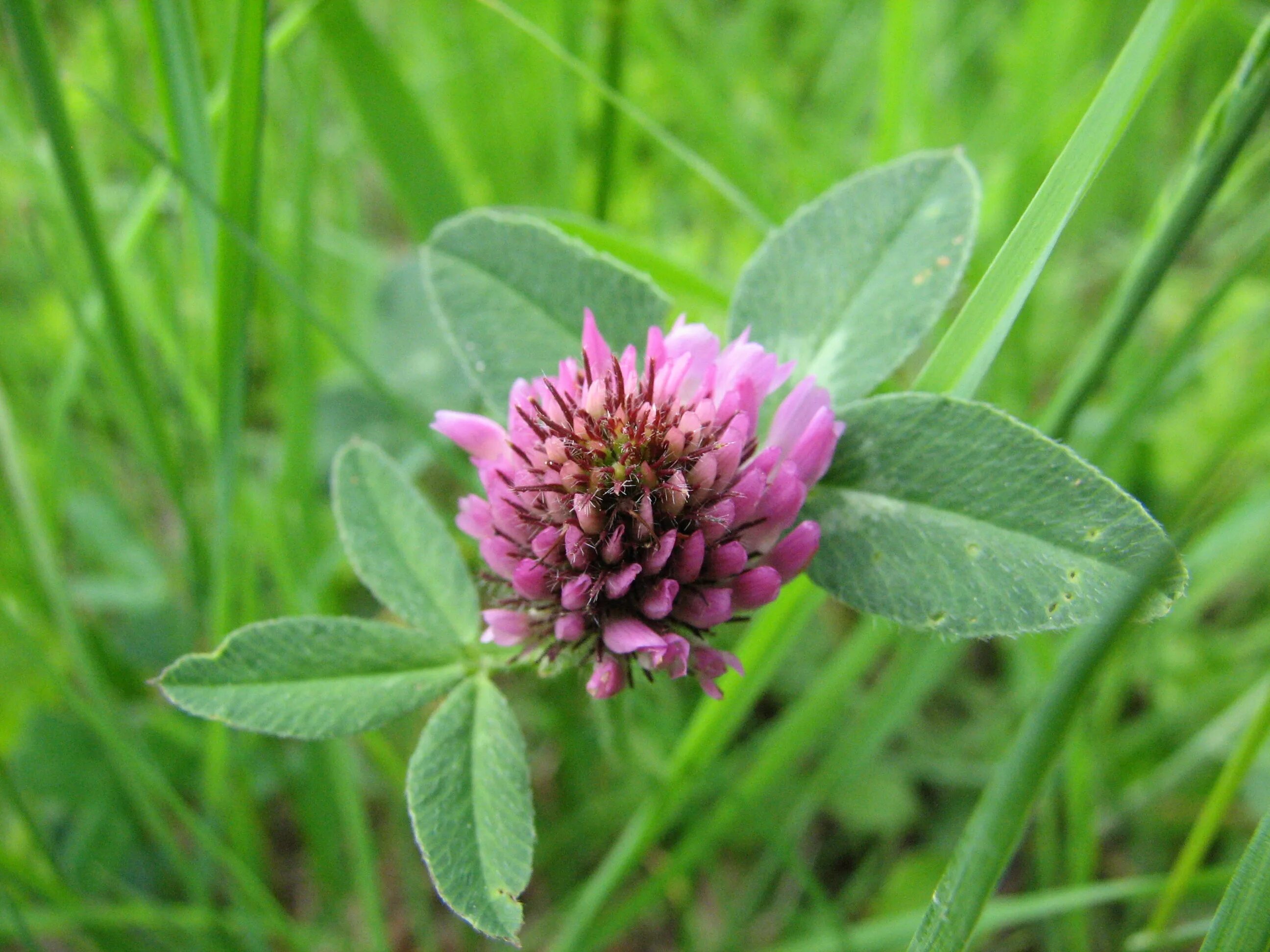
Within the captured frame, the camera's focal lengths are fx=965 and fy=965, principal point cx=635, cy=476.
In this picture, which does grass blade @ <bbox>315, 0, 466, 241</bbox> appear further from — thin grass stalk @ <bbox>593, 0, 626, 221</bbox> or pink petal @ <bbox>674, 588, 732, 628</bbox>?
pink petal @ <bbox>674, 588, 732, 628</bbox>

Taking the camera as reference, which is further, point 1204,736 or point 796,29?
point 796,29

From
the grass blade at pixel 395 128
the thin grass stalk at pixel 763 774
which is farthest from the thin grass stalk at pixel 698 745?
the grass blade at pixel 395 128

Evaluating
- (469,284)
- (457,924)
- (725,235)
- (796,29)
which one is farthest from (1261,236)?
(796,29)

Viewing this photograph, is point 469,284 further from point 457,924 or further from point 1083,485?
point 457,924

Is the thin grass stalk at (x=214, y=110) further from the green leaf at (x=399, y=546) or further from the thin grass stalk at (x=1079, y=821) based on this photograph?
the thin grass stalk at (x=1079, y=821)

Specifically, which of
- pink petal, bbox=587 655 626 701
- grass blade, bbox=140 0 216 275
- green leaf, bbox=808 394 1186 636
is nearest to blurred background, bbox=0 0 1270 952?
grass blade, bbox=140 0 216 275

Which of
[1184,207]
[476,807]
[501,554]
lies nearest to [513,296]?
[501,554]
